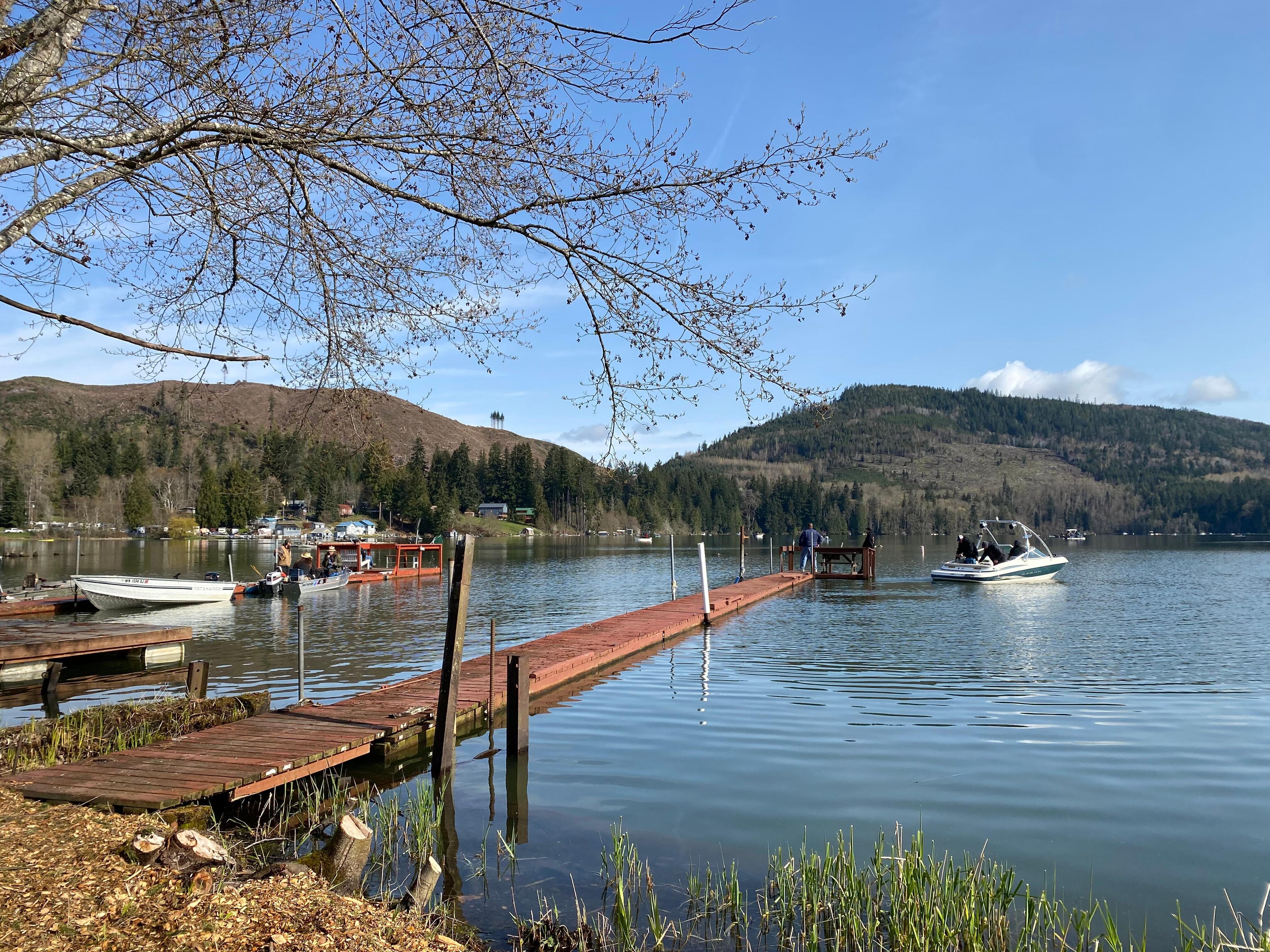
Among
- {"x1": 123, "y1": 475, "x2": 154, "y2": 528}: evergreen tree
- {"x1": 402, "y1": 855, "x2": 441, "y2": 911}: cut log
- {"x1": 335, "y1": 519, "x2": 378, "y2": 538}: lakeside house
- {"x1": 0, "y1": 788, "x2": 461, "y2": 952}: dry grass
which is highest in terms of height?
{"x1": 123, "y1": 475, "x2": 154, "y2": 528}: evergreen tree

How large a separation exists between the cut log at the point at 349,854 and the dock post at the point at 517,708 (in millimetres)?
4443

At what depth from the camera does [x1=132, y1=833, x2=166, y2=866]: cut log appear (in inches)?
215

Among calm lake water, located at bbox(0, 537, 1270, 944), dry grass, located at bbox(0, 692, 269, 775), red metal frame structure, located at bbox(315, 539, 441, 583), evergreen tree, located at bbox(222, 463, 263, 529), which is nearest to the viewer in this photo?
calm lake water, located at bbox(0, 537, 1270, 944)

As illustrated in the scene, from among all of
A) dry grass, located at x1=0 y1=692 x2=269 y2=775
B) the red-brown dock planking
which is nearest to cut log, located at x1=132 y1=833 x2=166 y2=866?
dry grass, located at x1=0 y1=692 x2=269 y2=775

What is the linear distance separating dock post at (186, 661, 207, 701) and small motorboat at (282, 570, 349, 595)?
2446 centimetres

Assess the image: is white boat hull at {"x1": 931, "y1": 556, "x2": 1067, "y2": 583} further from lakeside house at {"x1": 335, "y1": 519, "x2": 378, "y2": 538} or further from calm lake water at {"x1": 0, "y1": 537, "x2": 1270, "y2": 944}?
lakeside house at {"x1": 335, "y1": 519, "x2": 378, "y2": 538}

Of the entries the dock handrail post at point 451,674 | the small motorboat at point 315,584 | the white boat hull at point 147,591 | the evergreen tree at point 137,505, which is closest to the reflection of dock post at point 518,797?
the dock handrail post at point 451,674

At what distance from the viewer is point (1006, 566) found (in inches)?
1604

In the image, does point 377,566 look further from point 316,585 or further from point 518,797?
point 518,797

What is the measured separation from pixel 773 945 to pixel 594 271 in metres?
4.98

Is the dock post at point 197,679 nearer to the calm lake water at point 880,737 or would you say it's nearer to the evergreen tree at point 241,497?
the calm lake water at point 880,737

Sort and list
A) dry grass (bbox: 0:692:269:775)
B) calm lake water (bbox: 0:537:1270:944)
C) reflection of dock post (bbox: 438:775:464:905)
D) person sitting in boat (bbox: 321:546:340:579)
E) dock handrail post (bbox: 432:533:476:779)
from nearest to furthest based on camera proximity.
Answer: reflection of dock post (bbox: 438:775:464:905)
calm lake water (bbox: 0:537:1270:944)
dry grass (bbox: 0:692:269:775)
dock handrail post (bbox: 432:533:476:779)
person sitting in boat (bbox: 321:546:340:579)

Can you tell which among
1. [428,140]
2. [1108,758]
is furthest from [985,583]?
[428,140]

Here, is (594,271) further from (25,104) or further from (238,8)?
(25,104)
